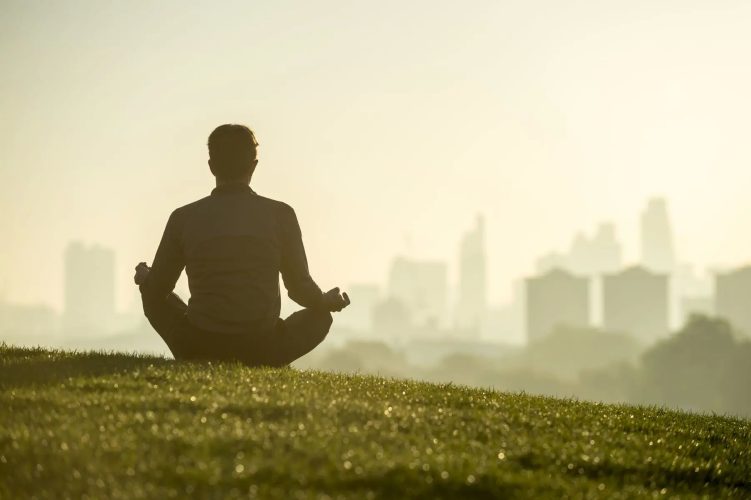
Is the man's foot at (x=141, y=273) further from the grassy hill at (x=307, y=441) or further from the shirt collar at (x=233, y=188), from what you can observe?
the shirt collar at (x=233, y=188)

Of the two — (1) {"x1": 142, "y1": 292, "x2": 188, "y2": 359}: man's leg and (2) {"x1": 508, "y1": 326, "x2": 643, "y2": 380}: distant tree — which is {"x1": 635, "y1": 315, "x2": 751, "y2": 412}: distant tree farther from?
(1) {"x1": 142, "y1": 292, "x2": 188, "y2": 359}: man's leg

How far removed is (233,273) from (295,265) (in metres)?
0.80

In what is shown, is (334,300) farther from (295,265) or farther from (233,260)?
(233,260)

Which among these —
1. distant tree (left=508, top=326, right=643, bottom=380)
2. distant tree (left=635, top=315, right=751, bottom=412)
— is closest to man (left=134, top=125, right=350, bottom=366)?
distant tree (left=635, top=315, right=751, bottom=412)

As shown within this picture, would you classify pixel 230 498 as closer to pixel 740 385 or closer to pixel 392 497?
pixel 392 497

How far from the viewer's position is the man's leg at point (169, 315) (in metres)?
13.1

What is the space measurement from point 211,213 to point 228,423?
3.86m

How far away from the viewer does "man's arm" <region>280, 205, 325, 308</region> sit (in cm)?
1286

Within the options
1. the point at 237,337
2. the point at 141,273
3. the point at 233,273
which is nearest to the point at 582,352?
the point at 237,337

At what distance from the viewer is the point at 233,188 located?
507 inches

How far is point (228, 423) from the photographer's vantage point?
9.44 metres

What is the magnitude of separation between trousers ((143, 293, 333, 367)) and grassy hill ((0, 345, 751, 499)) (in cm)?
36

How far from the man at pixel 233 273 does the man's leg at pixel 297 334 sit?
12mm

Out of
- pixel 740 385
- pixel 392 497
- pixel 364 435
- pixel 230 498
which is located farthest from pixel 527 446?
pixel 740 385
